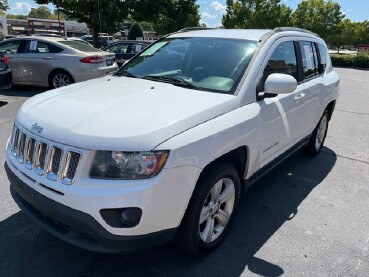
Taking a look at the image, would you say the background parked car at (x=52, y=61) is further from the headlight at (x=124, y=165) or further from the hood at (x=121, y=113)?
the headlight at (x=124, y=165)

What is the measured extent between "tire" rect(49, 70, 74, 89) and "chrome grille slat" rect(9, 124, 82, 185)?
23.6 feet

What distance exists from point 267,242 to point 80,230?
1701 mm

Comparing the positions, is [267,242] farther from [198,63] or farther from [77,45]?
[77,45]

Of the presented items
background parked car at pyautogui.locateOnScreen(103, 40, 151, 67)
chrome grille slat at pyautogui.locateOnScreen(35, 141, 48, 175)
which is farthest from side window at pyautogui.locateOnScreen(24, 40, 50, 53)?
chrome grille slat at pyautogui.locateOnScreen(35, 141, 48, 175)

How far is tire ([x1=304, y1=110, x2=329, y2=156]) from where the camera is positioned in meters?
5.24

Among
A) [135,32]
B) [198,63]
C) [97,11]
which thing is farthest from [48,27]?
[198,63]

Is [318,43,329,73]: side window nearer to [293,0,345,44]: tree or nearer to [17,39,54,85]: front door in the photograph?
[17,39,54,85]: front door

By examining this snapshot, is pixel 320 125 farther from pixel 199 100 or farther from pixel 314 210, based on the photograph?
pixel 199 100

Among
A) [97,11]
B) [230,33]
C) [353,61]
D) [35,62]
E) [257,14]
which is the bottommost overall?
[353,61]

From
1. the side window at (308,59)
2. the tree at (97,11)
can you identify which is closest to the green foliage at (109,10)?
the tree at (97,11)

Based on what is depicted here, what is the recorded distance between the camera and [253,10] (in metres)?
43.7

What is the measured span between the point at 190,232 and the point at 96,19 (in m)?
21.6

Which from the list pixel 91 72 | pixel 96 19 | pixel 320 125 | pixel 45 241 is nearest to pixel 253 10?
pixel 96 19

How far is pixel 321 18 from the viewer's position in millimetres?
50156
